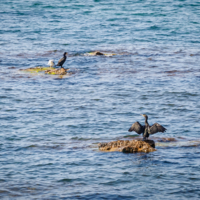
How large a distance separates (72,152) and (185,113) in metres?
7.53

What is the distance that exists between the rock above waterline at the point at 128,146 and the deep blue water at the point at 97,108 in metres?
0.29

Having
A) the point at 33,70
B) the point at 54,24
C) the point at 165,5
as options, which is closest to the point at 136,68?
the point at 33,70

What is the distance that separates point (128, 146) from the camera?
1775cm

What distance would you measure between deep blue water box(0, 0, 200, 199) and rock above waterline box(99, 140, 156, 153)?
0.29 meters

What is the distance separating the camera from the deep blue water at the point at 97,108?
1571cm

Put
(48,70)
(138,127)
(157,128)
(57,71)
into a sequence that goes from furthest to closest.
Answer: (48,70), (57,71), (138,127), (157,128)

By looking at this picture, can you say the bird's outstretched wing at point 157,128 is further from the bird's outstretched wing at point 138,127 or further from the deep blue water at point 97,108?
the deep blue water at point 97,108

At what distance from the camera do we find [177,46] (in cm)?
4166

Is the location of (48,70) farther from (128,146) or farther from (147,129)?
(128,146)

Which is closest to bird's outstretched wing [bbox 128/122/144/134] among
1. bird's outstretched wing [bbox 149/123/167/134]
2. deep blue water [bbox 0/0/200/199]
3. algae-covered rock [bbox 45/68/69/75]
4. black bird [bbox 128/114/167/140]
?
black bird [bbox 128/114/167/140]

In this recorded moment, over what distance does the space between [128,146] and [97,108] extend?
6.79 meters

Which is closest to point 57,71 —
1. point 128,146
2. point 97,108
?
point 97,108

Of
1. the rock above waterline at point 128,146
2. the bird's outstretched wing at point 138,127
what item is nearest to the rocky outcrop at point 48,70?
the bird's outstretched wing at point 138,127

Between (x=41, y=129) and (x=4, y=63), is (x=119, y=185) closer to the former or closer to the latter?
(x=41, y=129)
